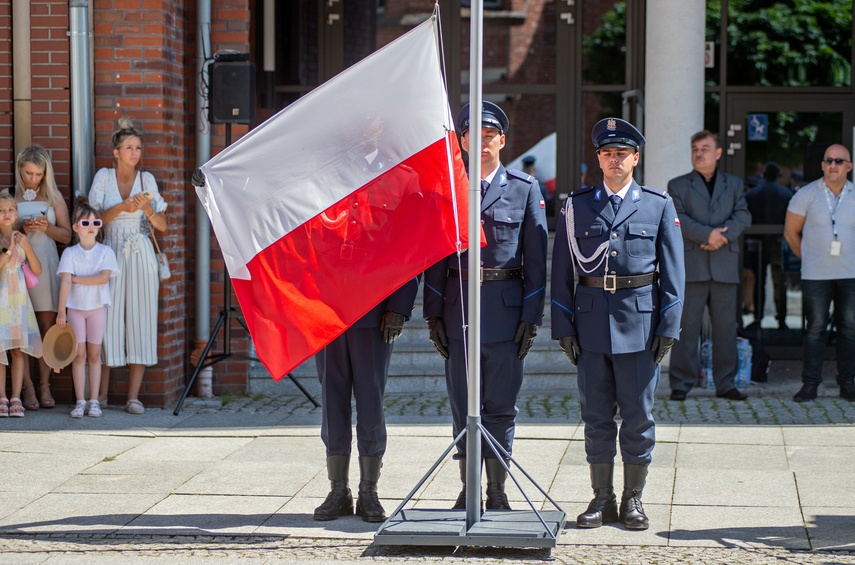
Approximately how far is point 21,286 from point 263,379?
7.46 feet

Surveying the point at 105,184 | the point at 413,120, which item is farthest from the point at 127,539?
the point at 105,184

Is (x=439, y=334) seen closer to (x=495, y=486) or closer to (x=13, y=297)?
(x=495, y=486)

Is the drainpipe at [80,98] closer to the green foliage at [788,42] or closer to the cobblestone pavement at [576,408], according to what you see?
the cobblestone pavement at [576,408]

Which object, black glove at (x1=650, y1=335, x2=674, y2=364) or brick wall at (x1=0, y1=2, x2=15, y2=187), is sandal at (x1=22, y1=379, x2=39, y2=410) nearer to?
brick wall at (x1=0, y1=2, x2=15, y2=187)

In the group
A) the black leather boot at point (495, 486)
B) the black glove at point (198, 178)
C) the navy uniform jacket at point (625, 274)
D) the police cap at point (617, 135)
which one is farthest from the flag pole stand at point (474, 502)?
the black glove at point (198, 178)

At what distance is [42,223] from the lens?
30.7 feet

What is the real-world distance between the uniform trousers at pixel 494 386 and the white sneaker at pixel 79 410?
394 centimetres

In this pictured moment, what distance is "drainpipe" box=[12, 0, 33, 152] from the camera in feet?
32.2

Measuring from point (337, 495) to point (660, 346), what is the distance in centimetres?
174

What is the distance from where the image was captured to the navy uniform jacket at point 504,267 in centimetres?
620

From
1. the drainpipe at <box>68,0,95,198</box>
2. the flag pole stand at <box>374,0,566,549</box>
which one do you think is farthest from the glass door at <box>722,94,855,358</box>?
the flag pole stand at <box>374,0,566,549</box>

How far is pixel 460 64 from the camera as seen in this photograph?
1267 cm

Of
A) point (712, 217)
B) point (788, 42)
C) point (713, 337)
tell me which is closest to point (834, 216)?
point (712, 217)

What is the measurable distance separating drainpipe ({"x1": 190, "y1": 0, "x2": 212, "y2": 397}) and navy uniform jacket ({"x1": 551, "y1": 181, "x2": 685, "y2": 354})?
471 centimetres
